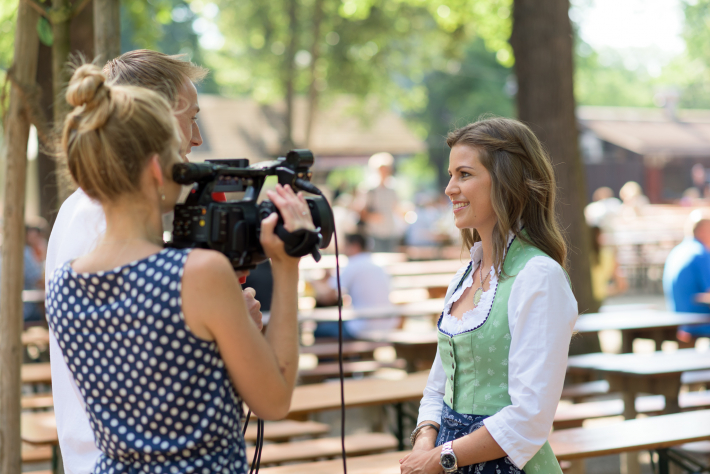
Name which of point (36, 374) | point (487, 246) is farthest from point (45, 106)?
point (487, 246)

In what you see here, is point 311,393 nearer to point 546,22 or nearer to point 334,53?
point 546,22

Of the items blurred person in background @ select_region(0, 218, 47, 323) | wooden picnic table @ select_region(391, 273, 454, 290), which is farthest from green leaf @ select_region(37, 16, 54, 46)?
wooden picnic table @ select_region(391, 273, 454, 290)

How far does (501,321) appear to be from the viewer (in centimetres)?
194

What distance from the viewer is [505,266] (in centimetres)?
202

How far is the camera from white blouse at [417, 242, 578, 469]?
184cm

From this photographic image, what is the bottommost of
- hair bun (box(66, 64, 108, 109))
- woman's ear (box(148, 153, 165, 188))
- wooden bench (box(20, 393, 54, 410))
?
wooden bench (box(20, 393, 54, 410))

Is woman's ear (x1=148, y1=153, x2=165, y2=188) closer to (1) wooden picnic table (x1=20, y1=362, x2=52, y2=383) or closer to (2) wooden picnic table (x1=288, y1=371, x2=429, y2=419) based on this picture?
(2) wooden picnic table (x1=288, y1=371, x2=429, y2=419)

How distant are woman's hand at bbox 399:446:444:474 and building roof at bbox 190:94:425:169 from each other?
2699 cm

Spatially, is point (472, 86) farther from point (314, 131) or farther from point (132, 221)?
point (132, 221)

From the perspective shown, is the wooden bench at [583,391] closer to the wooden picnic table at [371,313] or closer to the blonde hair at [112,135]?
the wooden picnic table at [371,313]

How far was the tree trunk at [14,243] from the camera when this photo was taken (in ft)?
9.84

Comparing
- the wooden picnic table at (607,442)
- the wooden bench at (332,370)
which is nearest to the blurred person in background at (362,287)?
the wooden bench at (332,370)

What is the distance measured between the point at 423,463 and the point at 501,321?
430 millimetres

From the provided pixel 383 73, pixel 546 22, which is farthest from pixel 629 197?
pixel 546 22
